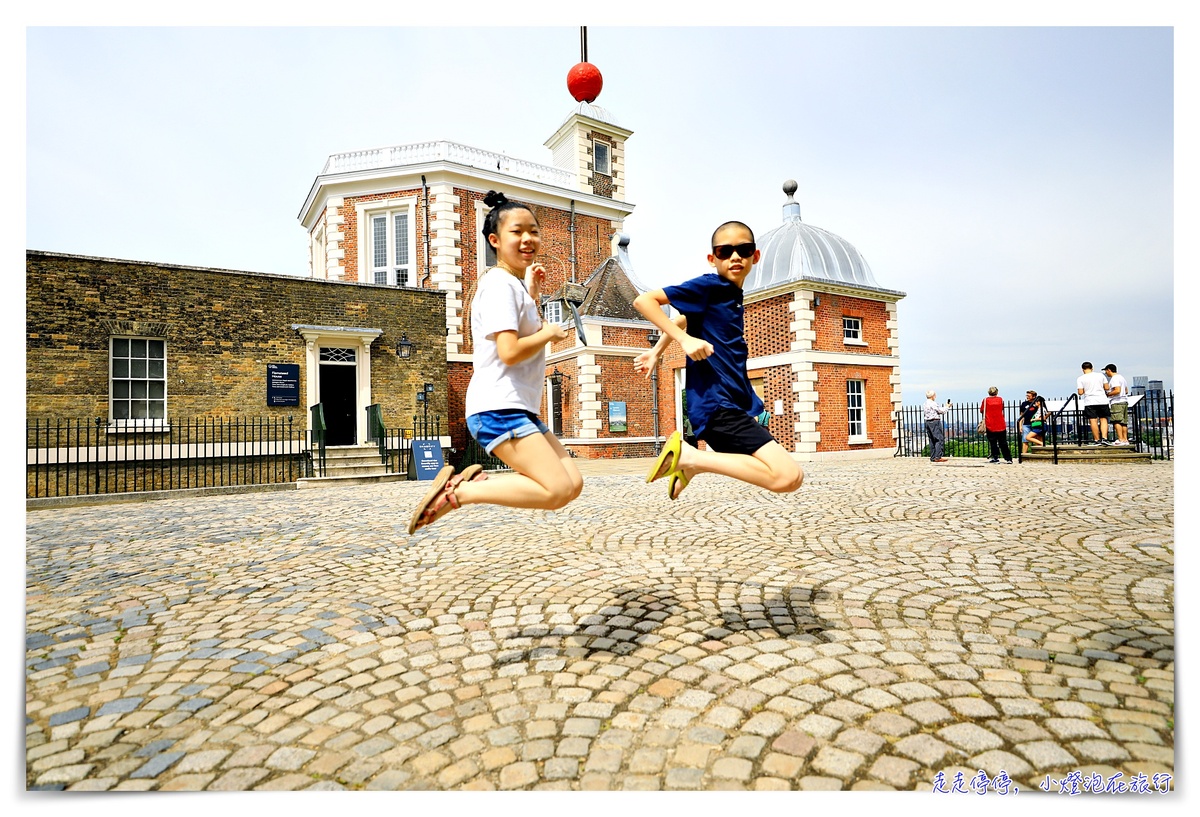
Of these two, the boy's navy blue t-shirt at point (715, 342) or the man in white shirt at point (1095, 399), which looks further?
the man in white shirt at point (1095, 399)

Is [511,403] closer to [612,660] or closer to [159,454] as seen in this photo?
[612,660]

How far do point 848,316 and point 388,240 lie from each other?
15881mm

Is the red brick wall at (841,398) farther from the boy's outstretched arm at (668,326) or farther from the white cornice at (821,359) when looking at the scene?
the boy's outstretched arm at (668,326)

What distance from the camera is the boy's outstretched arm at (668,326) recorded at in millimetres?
2441

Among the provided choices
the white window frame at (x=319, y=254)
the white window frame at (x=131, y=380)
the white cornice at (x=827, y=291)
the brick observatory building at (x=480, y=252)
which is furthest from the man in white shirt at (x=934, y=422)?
the white window frame at (x=319, y=254)

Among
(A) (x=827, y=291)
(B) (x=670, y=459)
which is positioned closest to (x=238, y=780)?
(B) (x=670, y=459)

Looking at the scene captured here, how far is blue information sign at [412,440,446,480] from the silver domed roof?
823 cm

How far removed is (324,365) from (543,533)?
11594 mm

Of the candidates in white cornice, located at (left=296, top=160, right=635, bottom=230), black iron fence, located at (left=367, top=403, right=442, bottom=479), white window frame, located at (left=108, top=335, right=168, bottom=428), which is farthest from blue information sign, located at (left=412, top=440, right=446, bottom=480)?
white cornice, located at (left=296, top=160, right=635, bottom=230)

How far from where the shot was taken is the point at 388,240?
73.1 ft

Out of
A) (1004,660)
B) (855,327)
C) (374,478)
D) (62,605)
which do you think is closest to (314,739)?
(1004,660)

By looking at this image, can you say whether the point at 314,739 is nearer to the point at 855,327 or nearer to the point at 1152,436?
the point at 855,327

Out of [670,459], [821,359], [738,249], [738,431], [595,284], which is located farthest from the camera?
[595,284]

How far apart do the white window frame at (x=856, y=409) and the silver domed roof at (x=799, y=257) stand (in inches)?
112
